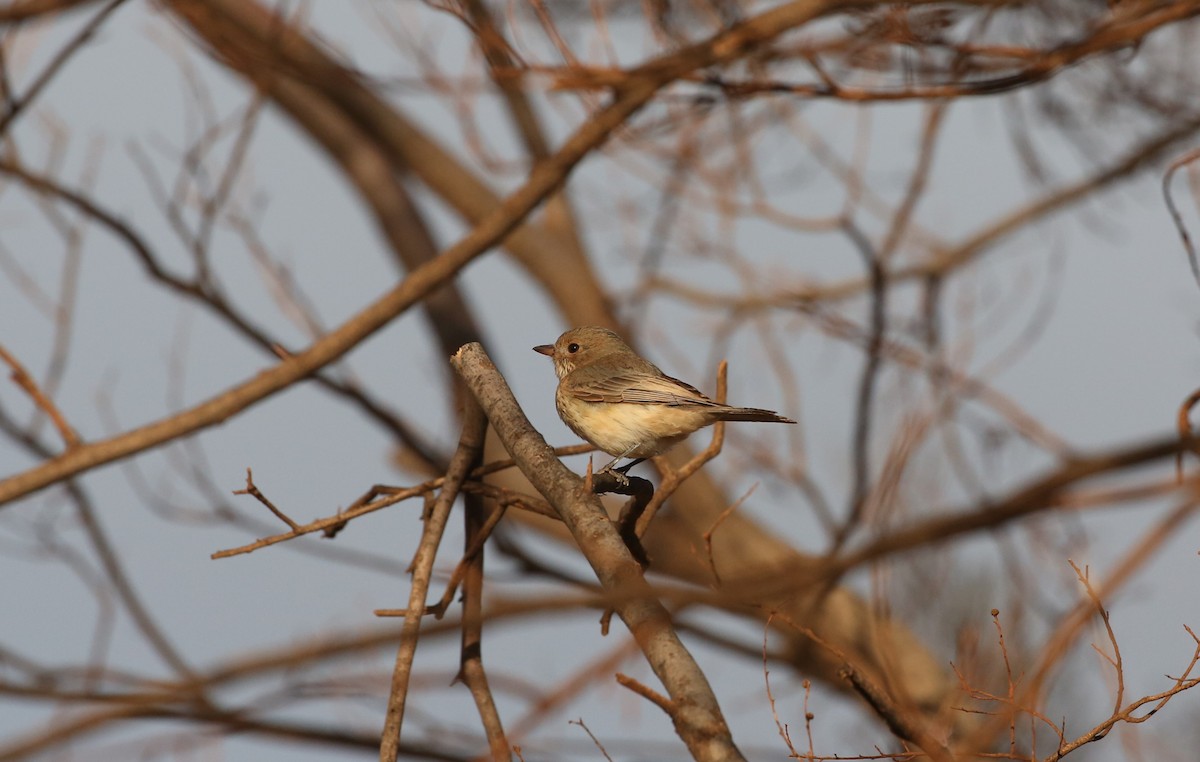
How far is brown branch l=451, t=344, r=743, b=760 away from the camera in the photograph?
5.60 feet

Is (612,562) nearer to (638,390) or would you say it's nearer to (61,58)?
(638,390)

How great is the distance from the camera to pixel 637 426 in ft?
11.4

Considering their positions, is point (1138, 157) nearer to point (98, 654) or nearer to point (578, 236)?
point (578, 236)

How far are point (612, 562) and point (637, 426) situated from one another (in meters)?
1.49

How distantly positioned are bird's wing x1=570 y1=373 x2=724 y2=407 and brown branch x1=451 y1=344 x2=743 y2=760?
0.76 metres

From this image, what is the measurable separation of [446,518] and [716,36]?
2094 millimetres

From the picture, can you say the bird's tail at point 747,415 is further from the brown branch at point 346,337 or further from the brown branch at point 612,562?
the brown branch at point 346,337

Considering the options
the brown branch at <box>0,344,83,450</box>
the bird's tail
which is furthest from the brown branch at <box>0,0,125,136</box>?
the bird's tail

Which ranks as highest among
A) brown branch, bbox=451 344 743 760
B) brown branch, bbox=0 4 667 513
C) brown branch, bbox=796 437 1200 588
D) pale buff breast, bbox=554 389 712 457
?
brown branch, bbox=0 4 667 513

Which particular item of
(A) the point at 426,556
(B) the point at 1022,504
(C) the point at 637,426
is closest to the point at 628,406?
(C) the point at 637,426

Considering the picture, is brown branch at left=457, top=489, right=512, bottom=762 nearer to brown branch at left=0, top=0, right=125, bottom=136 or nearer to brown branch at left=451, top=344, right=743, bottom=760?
brown branch at left=451, top=344, right=743, bottom=760

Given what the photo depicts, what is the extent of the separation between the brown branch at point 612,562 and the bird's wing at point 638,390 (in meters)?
0.76

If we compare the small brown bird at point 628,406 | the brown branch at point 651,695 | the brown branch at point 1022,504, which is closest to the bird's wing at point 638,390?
the small brown bird at point 628,406

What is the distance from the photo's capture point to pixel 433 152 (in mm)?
8102
